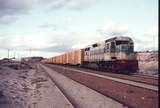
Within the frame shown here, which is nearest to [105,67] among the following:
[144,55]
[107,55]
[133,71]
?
[107,55]

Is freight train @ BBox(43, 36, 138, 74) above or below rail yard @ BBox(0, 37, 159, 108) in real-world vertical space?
above

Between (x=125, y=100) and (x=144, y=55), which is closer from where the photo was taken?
(x=125, y=100)

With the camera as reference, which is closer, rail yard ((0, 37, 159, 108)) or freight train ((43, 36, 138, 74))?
rail yard ((0, 37, 159, 108))

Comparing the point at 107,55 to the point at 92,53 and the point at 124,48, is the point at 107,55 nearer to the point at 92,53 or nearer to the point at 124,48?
the point at 124,48

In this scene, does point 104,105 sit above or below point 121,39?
below

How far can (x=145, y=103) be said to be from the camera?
1409cm

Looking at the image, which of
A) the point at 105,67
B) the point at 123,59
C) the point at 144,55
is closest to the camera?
the point at 123,59

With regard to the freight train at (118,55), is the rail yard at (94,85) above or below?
below

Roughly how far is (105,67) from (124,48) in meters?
5.91

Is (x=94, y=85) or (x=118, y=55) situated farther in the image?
(x=118, y=55)

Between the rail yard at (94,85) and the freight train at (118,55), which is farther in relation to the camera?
the freight train at (118,55)

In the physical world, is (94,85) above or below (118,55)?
below

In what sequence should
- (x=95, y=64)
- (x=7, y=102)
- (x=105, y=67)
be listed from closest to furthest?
(x=7, y=102) < (x=105, y=67) < (x=95, y=64)

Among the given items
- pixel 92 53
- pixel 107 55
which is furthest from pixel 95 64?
pixel 107 55
